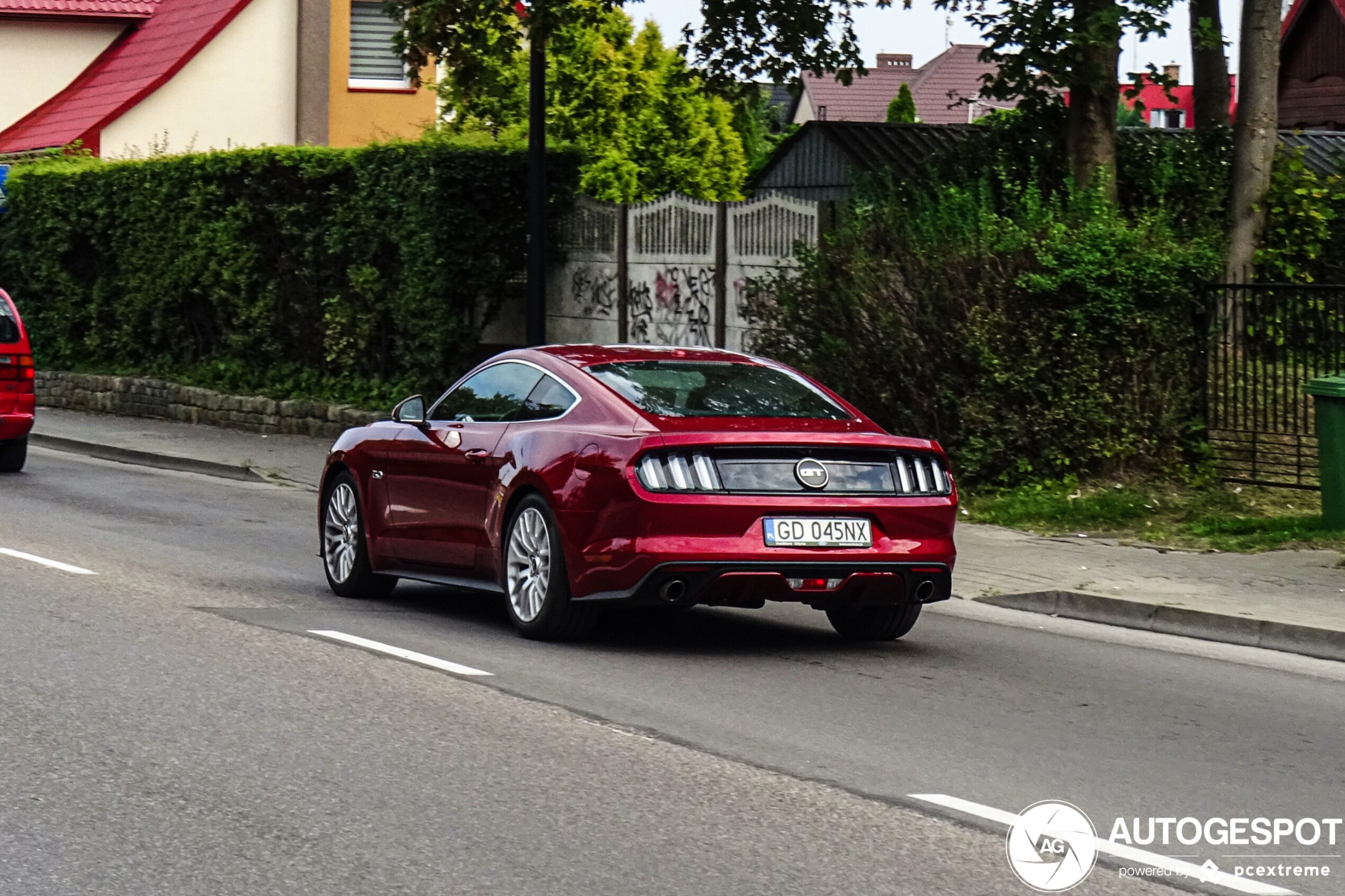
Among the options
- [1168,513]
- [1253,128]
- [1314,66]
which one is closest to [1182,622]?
[1168,513]

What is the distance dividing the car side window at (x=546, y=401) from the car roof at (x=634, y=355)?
0.55 feet

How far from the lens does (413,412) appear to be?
10.9 metres

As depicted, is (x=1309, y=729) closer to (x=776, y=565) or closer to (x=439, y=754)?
(x=776, y=565)

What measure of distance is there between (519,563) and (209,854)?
406cm

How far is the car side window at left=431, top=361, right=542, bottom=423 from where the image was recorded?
402 inches

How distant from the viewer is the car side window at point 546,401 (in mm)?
9789

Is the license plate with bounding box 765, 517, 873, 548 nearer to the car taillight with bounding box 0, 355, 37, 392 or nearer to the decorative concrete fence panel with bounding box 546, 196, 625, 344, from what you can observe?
the decorative concrete fence panel with bounding box 546, 196, 625, 344

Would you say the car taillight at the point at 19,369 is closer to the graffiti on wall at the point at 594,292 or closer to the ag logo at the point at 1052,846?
the graffiti on wall at the point at 594,292

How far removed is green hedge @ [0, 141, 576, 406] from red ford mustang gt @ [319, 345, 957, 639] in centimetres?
1156

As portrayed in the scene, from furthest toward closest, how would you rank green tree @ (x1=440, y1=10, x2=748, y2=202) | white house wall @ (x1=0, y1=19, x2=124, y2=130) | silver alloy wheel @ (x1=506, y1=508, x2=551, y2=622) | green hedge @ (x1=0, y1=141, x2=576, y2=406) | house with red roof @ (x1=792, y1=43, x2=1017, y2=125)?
house with red roof @ (x1=792, y1=43, x2=1017, y2=125) < white house wall @ (x1=0, y1=19, x2=124, y2=130) < green tree @ (x1=440, y1=10, x2=748, y2=202) < green hedge @ (x1=0, y1=141, x2=576, y2=406) < silver alloy wheel @ (x1=506, y1=508, x2=551, y2=622)

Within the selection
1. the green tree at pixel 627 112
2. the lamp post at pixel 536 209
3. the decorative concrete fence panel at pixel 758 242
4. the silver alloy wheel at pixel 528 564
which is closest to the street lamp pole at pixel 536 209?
the lamp post at pixel 536 209

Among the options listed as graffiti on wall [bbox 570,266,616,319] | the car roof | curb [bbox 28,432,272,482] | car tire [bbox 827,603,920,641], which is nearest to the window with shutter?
curb [bbox 28,432,272,482]

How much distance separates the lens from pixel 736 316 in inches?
748

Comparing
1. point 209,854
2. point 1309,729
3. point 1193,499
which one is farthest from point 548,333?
point 209,854
